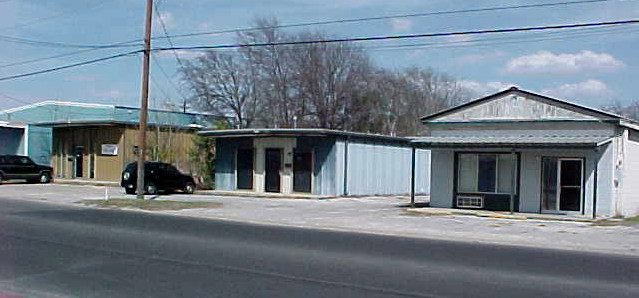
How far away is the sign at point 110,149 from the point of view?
45.8m

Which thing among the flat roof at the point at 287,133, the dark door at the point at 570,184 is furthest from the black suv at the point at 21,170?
the dark door at the point at 570,184

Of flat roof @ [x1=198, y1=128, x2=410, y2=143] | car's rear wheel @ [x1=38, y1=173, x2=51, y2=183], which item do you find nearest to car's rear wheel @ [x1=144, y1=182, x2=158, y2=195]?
flat roof @ [x1=198, y1=128, x2=410, y2=143]

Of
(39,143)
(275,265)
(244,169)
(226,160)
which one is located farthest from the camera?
(39,143)

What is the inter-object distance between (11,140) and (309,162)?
1151 inches

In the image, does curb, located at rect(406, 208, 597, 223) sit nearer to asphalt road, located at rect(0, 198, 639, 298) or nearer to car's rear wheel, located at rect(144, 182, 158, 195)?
asphalt road, located at rect(0, 198, 639, 298)

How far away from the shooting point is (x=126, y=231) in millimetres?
17453

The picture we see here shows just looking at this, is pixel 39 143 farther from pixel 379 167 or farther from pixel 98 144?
pixel 379 167

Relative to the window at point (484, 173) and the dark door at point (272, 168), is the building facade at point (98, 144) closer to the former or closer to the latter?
the dark door at point (272, 168)

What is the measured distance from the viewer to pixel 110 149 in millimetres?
46062

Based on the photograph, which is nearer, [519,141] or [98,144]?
[519,141]

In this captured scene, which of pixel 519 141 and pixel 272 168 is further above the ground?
pixel 519 141

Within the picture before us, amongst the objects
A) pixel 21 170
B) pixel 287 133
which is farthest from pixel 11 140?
pixel 287 133

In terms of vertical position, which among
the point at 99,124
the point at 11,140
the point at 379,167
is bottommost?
the point at 379,167

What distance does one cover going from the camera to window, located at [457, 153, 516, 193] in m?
27.0
